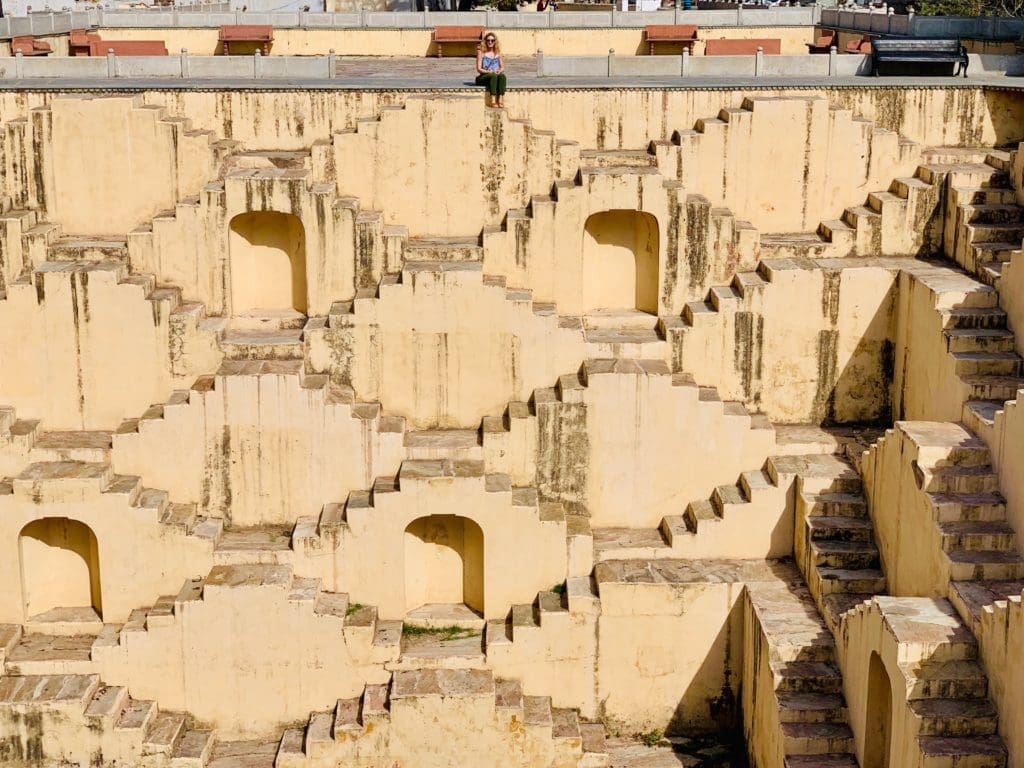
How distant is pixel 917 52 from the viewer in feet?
80.5

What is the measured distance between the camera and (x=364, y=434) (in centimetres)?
2027

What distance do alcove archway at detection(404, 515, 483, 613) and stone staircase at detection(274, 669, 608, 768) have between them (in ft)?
5.79

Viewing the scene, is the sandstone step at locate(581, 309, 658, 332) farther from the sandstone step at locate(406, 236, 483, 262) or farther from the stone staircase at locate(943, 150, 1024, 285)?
the stone staircase at locate(943, 150, 1024, 285)

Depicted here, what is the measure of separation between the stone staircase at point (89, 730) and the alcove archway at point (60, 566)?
184 cm

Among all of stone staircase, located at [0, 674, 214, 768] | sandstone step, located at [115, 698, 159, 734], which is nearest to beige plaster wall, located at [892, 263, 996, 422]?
stone staircase, located at [0, 674, 214, 768]

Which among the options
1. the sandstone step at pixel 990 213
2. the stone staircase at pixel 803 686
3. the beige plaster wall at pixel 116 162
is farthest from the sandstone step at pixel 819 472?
the beige plaster wall at pixel 116 162

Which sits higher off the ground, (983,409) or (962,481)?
(983,409)

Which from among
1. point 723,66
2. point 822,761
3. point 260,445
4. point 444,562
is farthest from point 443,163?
point 822,761

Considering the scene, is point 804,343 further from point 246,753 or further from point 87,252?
point 87,252

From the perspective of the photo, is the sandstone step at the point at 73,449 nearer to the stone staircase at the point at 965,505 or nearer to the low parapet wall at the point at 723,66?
the low parapet wall at the point at 723,66

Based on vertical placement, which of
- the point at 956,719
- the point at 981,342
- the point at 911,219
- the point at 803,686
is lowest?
the point at 803,686

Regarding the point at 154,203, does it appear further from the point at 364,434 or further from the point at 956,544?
the point at 956,544

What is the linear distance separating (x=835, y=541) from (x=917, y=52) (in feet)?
31.7

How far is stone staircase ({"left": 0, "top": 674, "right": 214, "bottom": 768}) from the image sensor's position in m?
18.7
